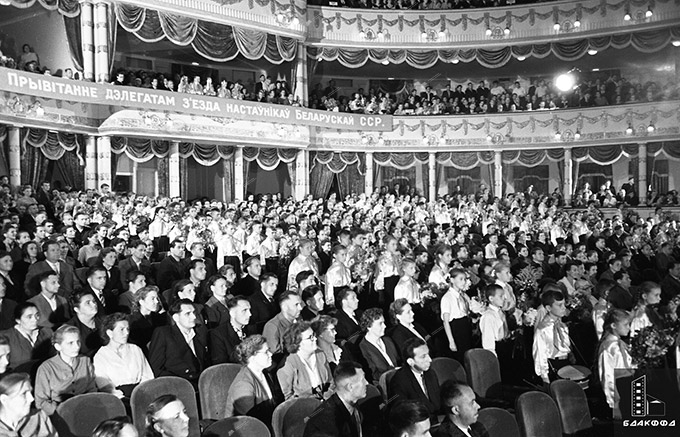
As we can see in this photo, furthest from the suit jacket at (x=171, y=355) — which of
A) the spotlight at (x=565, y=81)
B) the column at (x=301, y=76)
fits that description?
the spotlight at (x=565, y=81)

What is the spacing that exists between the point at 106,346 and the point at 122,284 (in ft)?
9.98

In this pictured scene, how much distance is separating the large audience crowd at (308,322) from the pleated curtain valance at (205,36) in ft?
21.6

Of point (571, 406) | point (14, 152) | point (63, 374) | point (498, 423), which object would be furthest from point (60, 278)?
point (14, 152)

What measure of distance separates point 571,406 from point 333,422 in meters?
1.70

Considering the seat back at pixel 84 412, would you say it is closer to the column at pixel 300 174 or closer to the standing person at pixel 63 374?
the standing person at pixel 63 374

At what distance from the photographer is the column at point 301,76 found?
20391 mm

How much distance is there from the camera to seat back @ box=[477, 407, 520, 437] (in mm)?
4004

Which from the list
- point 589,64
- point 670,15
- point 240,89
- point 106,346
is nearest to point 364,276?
point 106,346

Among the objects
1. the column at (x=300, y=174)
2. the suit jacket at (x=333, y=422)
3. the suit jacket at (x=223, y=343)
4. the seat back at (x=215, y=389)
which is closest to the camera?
the suit jacket at (x=333, y=422)

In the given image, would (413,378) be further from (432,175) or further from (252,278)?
(432,175)

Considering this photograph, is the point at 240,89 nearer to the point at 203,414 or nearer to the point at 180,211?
the point at 180,211

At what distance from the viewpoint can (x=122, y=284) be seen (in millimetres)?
7832

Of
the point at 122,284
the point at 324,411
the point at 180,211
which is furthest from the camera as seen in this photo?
the point at 180,211

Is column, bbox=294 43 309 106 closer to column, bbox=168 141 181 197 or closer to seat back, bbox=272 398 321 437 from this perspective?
column, bbox=168 141 181 197
